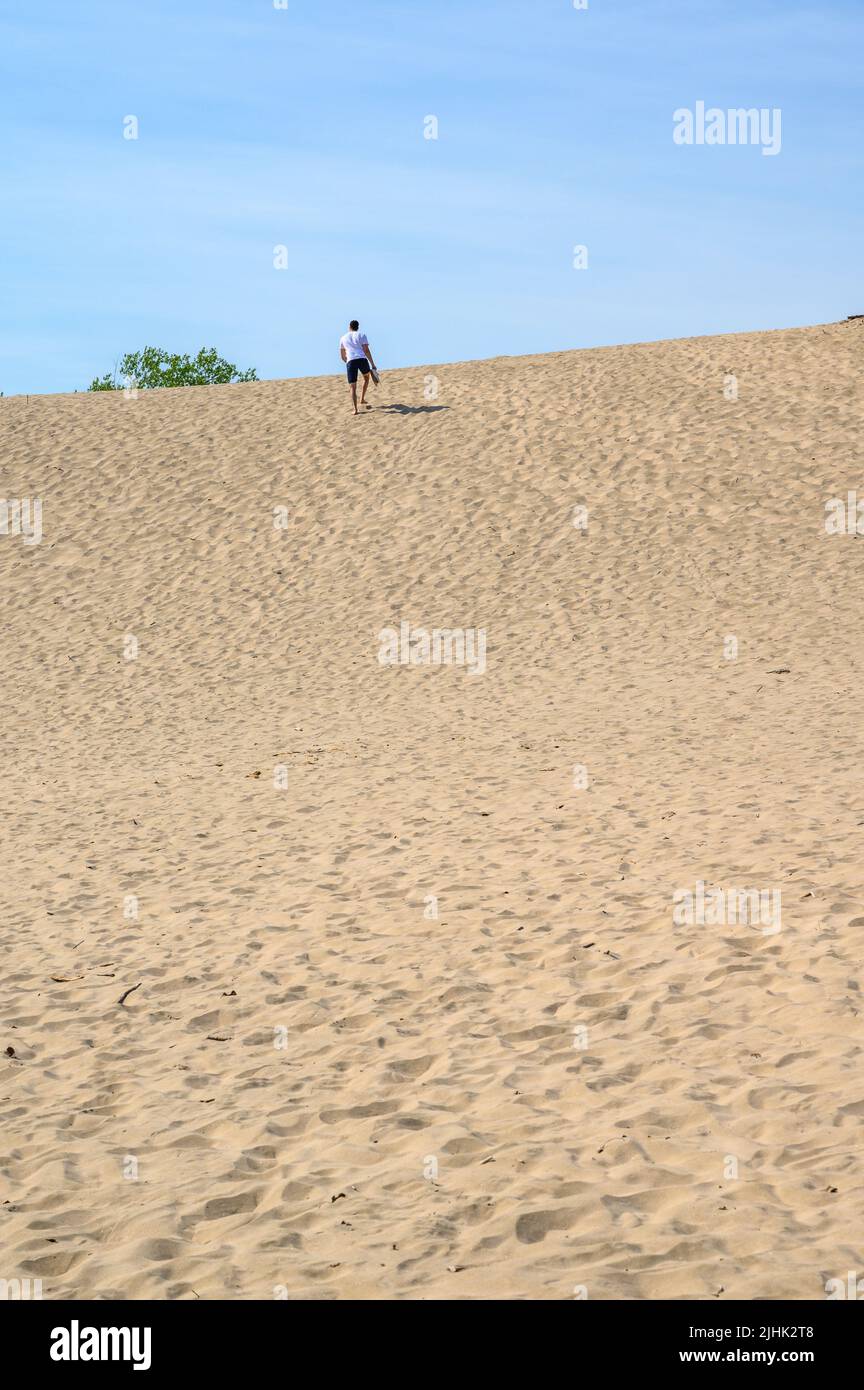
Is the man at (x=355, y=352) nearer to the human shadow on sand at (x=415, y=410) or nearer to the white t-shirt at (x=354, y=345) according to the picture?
the white t-shirt at (x=354, y=345)

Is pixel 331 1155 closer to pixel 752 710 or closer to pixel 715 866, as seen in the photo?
pixel 715 866

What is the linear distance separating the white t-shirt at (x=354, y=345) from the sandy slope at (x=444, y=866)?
1.94m

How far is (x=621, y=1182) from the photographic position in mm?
→ 5152

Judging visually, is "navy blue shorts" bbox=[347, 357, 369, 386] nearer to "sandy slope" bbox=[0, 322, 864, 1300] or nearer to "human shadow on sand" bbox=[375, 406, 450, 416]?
"sandy slope" bbox=[0, 322, 864, 1300]

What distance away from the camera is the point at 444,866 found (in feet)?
31.8

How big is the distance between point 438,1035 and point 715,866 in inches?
114

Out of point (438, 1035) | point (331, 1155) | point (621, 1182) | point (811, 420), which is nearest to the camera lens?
point (621, 1182)

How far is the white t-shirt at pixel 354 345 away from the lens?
24.6m

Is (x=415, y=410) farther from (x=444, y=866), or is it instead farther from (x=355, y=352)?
(x=444, y=866)

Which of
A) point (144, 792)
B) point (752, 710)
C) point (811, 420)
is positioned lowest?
point (144, 792)

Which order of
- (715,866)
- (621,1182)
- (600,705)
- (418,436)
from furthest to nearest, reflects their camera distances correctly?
(418,436) < (600,705) < (715,866) < (621,1182)

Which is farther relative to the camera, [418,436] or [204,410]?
[204,410]

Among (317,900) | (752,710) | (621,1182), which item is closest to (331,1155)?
(621,1182)

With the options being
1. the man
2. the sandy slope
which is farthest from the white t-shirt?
the sandy slope
